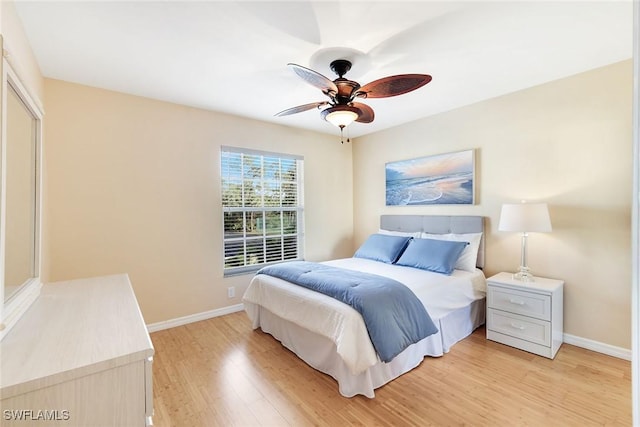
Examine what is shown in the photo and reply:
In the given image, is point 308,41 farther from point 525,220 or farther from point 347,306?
point 525,220

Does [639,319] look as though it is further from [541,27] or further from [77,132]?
[77,132]

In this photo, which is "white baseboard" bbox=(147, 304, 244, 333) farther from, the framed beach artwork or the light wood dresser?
the framed beach artwork

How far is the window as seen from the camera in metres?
3.71

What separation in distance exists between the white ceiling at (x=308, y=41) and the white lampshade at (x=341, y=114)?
0.41 m

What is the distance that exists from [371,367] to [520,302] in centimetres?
162

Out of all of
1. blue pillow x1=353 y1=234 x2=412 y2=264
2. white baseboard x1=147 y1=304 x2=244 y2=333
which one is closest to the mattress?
blue pillow x1=353 y1=234 x2=412 y2=264

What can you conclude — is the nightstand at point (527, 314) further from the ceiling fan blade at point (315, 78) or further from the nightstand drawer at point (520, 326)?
the ceiling fan blade at point (315, 78)

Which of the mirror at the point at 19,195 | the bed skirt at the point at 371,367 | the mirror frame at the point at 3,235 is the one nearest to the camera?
the mirror frame at the point at 3,235

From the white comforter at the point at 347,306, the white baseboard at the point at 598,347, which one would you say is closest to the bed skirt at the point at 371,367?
the white comforter at the point at 347,306

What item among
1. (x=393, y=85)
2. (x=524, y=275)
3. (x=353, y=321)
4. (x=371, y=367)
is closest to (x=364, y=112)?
(x=393, y=85)

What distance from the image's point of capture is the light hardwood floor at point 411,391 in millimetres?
1818

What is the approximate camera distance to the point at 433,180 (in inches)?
148

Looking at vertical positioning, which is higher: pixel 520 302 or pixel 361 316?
pixel 361 316

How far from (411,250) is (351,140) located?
2440mm
